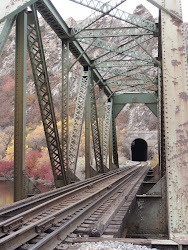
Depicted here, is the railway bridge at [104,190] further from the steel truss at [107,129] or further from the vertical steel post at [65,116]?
the steel truss at [107,129]

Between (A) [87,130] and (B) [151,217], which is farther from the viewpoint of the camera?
(A) [87,130]

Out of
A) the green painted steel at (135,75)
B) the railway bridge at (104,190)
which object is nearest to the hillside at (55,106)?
the green painted steel at (135,75)

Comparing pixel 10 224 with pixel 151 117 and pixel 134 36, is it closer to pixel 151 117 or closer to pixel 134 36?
pixel 134 36

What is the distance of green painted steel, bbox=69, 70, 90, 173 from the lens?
41.4 ft

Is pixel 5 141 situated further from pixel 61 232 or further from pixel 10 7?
pixel 61 232

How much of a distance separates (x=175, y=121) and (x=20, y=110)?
12.3ft

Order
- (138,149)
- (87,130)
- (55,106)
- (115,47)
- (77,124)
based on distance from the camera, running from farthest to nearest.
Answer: (55,106)
(138,149)
(87,130)
(115,47)
(77,124)

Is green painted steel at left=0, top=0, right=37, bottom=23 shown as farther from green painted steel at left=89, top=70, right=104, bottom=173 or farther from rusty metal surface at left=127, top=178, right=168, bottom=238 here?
green painted steel at left=89, top=70, right=104, bottom=173

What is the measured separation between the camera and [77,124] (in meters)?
13.7

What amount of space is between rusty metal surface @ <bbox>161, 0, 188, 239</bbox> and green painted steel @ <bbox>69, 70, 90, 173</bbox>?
300 inches

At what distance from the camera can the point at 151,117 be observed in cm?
5650

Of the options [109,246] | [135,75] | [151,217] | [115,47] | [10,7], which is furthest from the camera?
[135,75]

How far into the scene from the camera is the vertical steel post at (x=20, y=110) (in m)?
6.96

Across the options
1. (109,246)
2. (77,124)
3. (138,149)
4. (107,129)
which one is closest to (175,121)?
(109,246)
